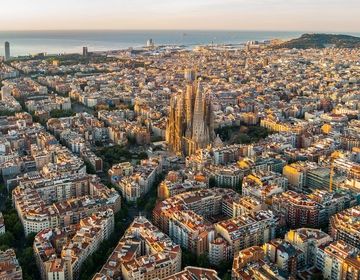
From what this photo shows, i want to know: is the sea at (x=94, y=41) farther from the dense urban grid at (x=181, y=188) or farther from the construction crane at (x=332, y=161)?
the construction crane at (x=332, y=161)

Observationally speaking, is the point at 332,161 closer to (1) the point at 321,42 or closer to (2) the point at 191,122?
(2) the point at 191,122

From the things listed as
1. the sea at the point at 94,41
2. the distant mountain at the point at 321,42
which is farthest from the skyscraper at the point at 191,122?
the sea at the point at 94,41

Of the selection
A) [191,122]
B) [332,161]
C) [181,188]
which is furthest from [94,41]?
[181,188]

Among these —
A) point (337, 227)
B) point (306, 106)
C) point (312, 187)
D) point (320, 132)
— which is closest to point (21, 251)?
point (337, 227)

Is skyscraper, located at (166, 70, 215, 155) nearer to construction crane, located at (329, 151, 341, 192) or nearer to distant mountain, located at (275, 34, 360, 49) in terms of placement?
construction crane, located at (329, 151, 341, 192)

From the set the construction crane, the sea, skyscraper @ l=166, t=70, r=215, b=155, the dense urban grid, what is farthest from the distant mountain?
the construction crane

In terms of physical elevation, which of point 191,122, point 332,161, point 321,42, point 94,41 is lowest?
point 332,161
